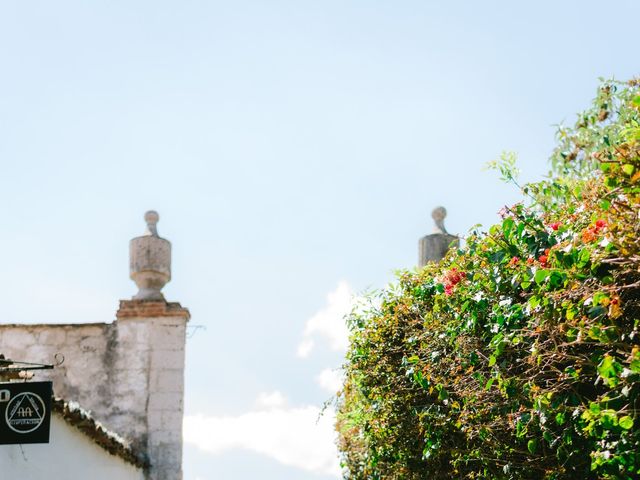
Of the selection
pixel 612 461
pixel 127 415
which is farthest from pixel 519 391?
pixel 127 415

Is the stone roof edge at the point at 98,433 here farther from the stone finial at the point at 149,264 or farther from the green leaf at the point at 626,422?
the green leaf at the point at 626,422

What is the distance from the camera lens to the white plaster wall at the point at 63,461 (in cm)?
1063

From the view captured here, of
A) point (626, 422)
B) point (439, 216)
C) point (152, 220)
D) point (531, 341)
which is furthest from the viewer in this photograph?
point (439, 216)

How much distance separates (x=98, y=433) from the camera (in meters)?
12.2

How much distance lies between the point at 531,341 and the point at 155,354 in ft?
26.9

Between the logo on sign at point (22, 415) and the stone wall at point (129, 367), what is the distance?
403cm

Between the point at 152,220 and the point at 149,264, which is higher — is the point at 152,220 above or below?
above

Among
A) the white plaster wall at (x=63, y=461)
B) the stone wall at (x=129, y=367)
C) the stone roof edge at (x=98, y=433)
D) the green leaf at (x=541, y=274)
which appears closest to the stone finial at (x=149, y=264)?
the stone wall at (x=129, y=367)

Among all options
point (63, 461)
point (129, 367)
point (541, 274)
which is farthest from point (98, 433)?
point (541, 274)

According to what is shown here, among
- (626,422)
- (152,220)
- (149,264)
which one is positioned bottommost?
(626,422)

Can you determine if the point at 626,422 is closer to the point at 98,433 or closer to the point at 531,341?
the point at 531,341

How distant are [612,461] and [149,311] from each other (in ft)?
30.8

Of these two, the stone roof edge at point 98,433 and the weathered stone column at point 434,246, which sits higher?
the weathered stone column at point 434,246

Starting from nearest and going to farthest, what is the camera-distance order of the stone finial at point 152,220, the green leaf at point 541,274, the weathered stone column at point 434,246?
1. the green leaf at point 541,274
2. the stone finial at point 152,220
3. the weathered stone column at point 434,246
